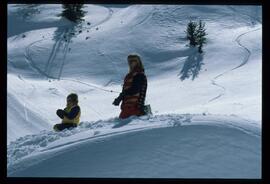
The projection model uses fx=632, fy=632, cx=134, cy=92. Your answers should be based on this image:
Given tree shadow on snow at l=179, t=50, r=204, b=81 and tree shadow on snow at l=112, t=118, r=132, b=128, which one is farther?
tree shadow on snow at l=179, t=50, r=204, b=81

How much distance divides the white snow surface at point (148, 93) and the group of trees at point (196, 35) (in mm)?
192

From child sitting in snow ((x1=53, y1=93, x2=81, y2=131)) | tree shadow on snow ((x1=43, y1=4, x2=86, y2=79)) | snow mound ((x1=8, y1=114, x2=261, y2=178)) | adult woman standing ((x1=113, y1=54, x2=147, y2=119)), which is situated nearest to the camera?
snow mound ((x1=8, y1=114, x2=261, y2=178))

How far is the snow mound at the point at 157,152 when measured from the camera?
7.19 meters

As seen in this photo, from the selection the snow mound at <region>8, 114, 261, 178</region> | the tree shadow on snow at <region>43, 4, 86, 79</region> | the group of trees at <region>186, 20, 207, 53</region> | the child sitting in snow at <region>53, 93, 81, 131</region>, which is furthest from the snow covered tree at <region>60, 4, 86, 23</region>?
the snow mound at <region>8, 114, 261, 178</region>

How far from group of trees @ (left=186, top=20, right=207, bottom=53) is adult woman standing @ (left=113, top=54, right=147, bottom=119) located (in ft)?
19.3

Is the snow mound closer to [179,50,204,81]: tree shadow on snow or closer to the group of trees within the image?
[179,50,204,81]: tree shadow on snow

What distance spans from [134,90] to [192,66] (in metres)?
5.93

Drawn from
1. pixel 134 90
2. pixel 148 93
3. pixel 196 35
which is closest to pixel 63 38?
pixel 196 35

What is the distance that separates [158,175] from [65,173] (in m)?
1.08

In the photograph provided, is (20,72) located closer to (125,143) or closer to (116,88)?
(116,88)

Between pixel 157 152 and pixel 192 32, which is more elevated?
pixel 192 32

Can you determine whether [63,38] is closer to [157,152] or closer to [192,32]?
[192,32]

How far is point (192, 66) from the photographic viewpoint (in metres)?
13.9

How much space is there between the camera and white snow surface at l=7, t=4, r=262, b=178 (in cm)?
728
